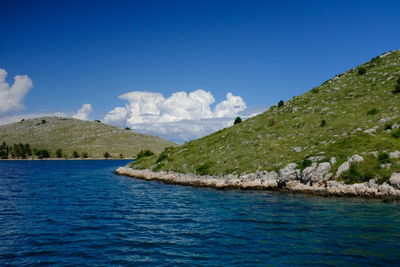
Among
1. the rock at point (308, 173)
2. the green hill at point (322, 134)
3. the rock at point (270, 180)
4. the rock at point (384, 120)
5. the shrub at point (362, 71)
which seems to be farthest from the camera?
the shrub at point (362, 71)

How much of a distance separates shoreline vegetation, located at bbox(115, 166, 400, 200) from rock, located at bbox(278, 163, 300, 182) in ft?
0.71

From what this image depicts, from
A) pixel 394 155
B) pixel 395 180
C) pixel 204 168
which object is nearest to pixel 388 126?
pixel 394 155

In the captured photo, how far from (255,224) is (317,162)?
2248 centimetres

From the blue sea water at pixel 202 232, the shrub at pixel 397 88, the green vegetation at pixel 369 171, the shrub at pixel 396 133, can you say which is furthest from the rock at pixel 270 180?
the shrub at pixel 397 88

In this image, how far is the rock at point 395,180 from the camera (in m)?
34.1

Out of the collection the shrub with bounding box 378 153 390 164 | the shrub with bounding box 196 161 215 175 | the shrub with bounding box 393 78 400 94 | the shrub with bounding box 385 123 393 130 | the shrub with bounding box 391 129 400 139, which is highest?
the shrub with bounding box 393 78 400 94

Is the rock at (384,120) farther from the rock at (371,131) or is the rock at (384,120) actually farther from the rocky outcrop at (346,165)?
the rocky outcrop at (346,165)

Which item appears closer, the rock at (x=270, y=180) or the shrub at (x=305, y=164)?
the shrub at (x=305, y=164)

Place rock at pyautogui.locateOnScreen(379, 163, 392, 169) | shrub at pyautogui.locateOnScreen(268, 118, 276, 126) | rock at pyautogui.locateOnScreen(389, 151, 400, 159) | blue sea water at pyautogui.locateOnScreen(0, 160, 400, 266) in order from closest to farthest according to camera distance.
→ 1. blue sea water at pyautogui.locateOnScreen(0, 160, 400, 266)
2. rock at pyautogui.locateOnScreen(379, 163, 392, 169)
3. rock at pyautogui.locateOnScreen(389, 151, 400, 159)
4. shrub at pyautogui.locateOnScreen(268, 118, 276, 126)

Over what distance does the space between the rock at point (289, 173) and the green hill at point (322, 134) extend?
145cm

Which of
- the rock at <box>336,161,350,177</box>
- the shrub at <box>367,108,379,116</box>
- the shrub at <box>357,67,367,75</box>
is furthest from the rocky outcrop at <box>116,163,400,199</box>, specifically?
the shrub at <box>357,67,367,75</box>

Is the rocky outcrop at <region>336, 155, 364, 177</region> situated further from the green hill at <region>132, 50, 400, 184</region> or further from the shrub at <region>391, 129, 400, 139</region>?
the shrub at <region>391, 129, 400, 139</region>

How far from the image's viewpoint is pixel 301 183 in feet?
137

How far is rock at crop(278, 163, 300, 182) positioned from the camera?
4316 centimetres
